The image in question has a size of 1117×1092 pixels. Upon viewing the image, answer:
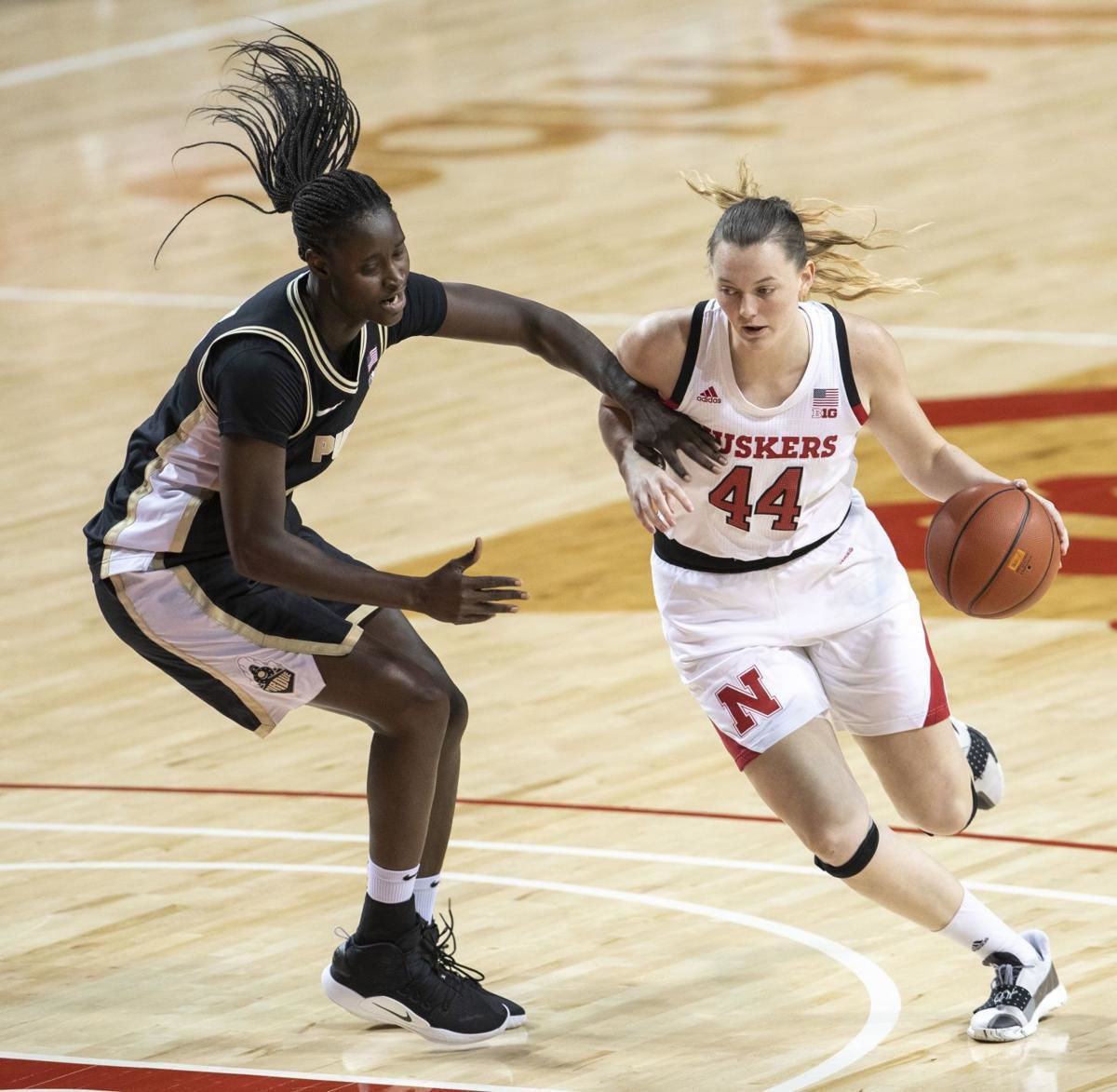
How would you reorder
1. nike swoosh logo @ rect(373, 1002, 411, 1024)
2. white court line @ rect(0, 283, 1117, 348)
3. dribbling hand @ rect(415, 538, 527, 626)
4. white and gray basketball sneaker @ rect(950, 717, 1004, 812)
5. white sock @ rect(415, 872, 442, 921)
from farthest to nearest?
white court line @ rect(0, 283, 1117, 348)
white and gray basketball sneaker @ rect(950, 717, 1004, 812)
white sock @ rect(415, 872, 442, 921)
nike swoosh logo @ rect(373, 1002, 411, 1024)
dribbling hand @ rect(415, 538, 527, 626)

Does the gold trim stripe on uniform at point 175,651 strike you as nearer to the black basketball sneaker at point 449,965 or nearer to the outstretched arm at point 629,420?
the black basketball sneaker at point 449,965

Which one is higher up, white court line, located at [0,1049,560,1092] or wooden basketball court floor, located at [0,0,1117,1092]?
wooden basketball court floor, located at [0,0,1117,1092]

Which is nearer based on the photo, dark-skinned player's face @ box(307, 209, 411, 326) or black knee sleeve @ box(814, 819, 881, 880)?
dark-skinned player's face @ box(307, 209, 411, 326)

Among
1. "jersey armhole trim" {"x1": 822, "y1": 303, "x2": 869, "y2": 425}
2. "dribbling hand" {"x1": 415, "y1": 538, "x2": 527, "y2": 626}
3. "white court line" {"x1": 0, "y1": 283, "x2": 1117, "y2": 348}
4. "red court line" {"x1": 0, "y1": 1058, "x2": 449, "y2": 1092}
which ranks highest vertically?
"white court line" {"x1": 0, "y1": 283, "x2": 1117, "y2": 348}

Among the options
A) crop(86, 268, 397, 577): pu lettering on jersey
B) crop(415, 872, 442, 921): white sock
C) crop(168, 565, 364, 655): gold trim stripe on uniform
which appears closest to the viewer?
crop(86, 268, 397, 577): pu lettering on jersey

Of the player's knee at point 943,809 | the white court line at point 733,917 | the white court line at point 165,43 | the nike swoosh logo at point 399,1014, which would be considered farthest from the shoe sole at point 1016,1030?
the white court line at point 165,43

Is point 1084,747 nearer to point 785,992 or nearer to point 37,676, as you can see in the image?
point 785,992

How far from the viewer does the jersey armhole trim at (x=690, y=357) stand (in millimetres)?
4926

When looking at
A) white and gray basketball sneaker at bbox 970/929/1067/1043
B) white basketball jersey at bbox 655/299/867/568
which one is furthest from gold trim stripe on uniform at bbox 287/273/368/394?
white and gray basketball sneaker at bbox 970/929/1067/1043

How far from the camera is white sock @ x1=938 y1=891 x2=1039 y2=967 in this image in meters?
4.88

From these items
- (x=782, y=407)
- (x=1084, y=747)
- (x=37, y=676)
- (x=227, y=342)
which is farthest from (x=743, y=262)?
(x=37, y=676)

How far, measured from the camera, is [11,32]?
19.5m

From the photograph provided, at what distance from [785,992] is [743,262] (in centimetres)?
159

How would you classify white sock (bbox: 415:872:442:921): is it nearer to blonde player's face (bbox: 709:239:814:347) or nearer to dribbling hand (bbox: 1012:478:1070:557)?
blonde player's face (bbox: 709:239:814:347)
